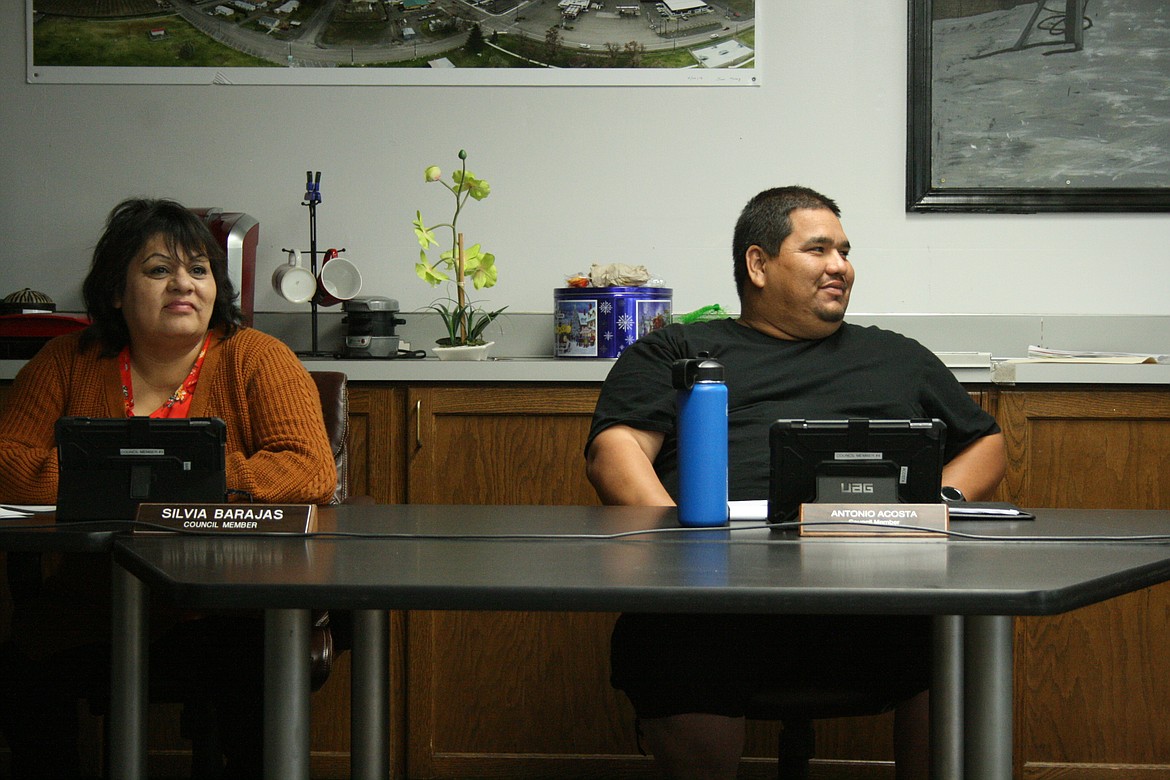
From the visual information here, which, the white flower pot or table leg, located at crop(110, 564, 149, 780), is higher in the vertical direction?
the white flower pot

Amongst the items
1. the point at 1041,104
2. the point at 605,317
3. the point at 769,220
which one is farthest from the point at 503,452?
the point at 1041,104

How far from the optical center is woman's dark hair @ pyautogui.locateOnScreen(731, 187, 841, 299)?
6.98ft

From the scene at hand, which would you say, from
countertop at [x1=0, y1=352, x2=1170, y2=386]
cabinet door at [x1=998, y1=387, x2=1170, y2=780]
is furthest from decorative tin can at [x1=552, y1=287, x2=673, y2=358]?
cabinet door at [x1=998, y1=387, x2=1170, y2=780]

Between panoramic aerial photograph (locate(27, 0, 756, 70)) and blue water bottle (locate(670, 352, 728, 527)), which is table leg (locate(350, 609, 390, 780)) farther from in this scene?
panoramic aerial photograph (locate(27, 0, 756, 70))

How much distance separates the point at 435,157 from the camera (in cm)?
288

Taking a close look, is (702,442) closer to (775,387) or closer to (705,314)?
(775,387)

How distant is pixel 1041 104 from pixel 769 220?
109 cm

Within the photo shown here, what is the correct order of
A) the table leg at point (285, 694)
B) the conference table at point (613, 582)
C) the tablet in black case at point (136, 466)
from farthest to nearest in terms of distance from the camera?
the tablet in black case at point (136, 466) → the table leg at point (285, 694) → the conference table at point (613, 582)

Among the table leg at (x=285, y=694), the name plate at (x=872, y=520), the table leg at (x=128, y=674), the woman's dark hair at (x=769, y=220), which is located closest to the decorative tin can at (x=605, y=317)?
the woman's dark hair at (x=769, y=220)

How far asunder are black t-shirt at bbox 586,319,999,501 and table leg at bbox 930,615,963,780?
751 mm

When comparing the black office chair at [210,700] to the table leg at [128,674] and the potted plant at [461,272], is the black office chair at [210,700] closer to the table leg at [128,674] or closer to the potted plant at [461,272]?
the table leg at [128,674]

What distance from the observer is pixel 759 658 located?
5.17 ft

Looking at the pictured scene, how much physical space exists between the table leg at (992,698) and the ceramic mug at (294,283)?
2.01 m

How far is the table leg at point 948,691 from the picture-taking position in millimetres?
1154
